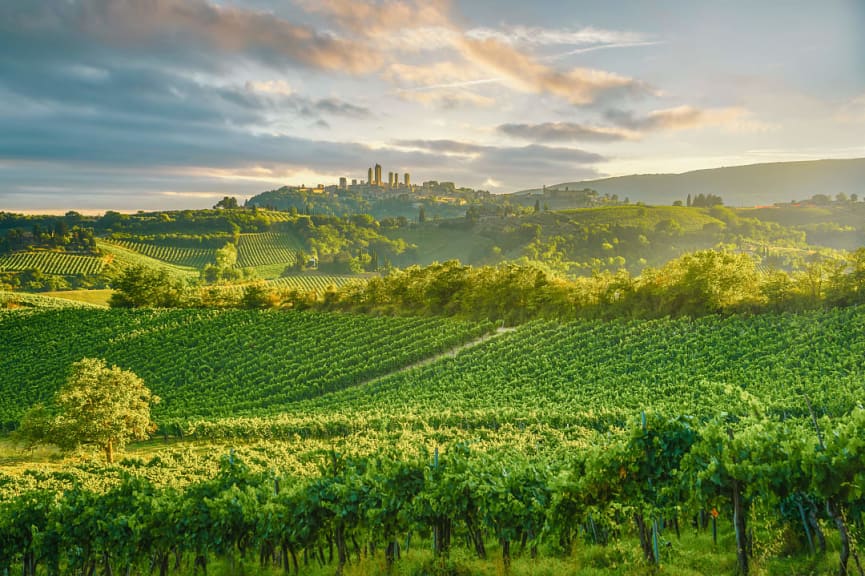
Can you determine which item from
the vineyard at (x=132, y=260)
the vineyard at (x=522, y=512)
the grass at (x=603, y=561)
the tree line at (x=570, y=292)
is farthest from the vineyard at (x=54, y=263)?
the grass at (x=603, y=561)

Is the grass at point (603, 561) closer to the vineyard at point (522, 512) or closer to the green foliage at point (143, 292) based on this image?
the vineyard at point (522, 512)

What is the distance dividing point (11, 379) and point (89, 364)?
2779 centimetres

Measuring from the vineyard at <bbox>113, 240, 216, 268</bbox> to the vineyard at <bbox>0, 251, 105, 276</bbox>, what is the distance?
25.3 meters

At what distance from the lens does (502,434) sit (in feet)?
Result: 80.4

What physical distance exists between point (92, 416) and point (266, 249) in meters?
163

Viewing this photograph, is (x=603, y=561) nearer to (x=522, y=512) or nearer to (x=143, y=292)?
(x=522, y=512)

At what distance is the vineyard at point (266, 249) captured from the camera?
567 ft

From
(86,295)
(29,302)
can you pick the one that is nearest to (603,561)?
(29,302)

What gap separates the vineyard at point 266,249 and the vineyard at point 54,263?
139 feet

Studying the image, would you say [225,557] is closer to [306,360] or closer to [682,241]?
[306,360]

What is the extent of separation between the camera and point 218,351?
53.5 meters

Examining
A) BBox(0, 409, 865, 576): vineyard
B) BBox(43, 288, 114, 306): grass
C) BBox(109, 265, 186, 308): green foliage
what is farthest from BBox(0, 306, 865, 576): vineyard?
BBox(43, 288, 114, 306): grass

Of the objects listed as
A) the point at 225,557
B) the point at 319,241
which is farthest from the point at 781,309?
the point at 319,241

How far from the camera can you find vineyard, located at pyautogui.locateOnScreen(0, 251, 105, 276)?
133m
